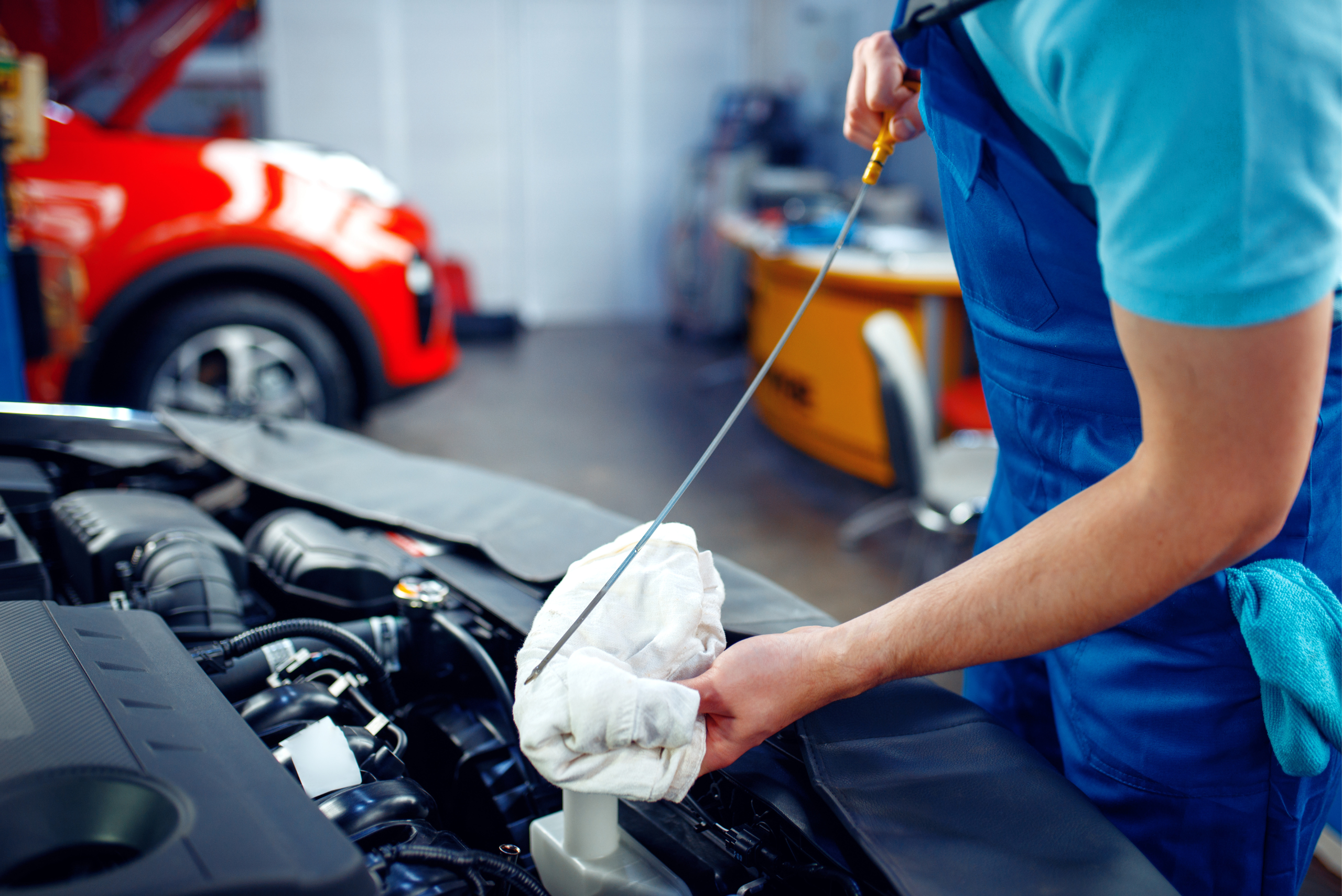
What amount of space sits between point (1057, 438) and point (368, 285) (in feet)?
9.30

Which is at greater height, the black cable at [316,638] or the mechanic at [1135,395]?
the mechanic at [1135,395]

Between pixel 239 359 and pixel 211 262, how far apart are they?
32 cm

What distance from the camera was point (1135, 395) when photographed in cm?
67

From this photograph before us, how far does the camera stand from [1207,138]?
468mm

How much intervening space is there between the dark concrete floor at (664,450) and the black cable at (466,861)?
202cm

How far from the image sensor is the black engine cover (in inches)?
18.6

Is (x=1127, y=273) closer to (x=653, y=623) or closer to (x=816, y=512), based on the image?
(x=653, y=623)

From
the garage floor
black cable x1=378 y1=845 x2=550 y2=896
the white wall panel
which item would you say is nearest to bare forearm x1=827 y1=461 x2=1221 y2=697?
black cable x1=378 y1=845 x2=550 y2=896

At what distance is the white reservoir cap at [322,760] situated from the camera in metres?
0.70

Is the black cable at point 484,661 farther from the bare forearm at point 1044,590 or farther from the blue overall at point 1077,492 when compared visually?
the blue overall at point 1077,492

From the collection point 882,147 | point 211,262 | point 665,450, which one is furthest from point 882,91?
point 665,450

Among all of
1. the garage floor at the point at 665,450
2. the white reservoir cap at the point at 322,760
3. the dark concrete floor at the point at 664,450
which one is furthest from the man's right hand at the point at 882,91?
the dark concrete floor at the point at 664,450

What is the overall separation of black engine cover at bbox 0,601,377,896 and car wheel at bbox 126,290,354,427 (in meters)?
2.52

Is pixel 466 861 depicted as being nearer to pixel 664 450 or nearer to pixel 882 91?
pixel 882 91
